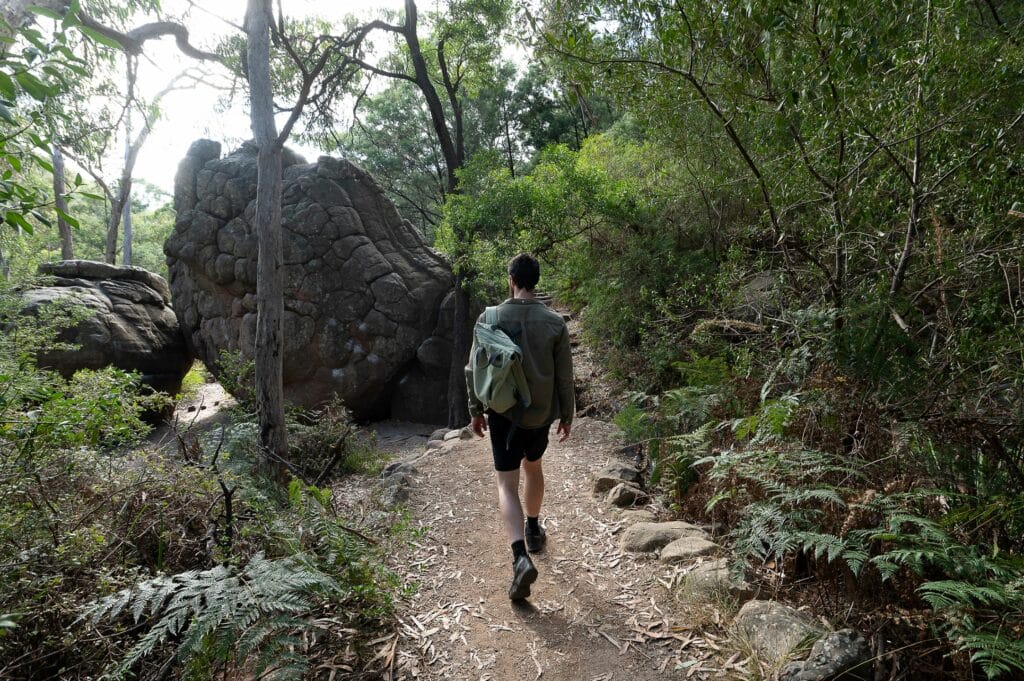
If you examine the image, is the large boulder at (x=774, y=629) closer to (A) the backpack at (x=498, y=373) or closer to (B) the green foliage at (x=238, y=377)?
(A) the backpack at (x=498, y=373)

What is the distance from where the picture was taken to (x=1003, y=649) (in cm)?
173

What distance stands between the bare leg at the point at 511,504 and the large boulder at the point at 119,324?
39.3 ft

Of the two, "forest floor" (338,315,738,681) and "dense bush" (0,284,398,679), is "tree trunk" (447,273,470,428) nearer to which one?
"forest floor" (338,315,738,681)

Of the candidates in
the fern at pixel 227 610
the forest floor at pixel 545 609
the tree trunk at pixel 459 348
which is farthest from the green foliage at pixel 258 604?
the tree trunk at pixel 459 348

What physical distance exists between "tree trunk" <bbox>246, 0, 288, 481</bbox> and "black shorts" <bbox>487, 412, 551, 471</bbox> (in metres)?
5.38

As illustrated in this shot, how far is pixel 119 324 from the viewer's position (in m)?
13.0

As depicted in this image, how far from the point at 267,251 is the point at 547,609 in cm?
673

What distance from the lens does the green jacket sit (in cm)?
330

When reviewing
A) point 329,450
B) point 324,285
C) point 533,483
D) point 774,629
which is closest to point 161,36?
point 324,285

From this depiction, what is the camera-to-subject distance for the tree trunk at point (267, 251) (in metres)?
7.57

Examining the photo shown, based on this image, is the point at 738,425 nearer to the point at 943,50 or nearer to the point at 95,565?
the point at 943,50

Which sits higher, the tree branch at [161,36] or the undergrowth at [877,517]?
the tree branch at [161,36]

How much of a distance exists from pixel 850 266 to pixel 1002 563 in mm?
2621

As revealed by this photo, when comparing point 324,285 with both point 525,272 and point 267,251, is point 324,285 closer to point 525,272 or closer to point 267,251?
point 267,251
